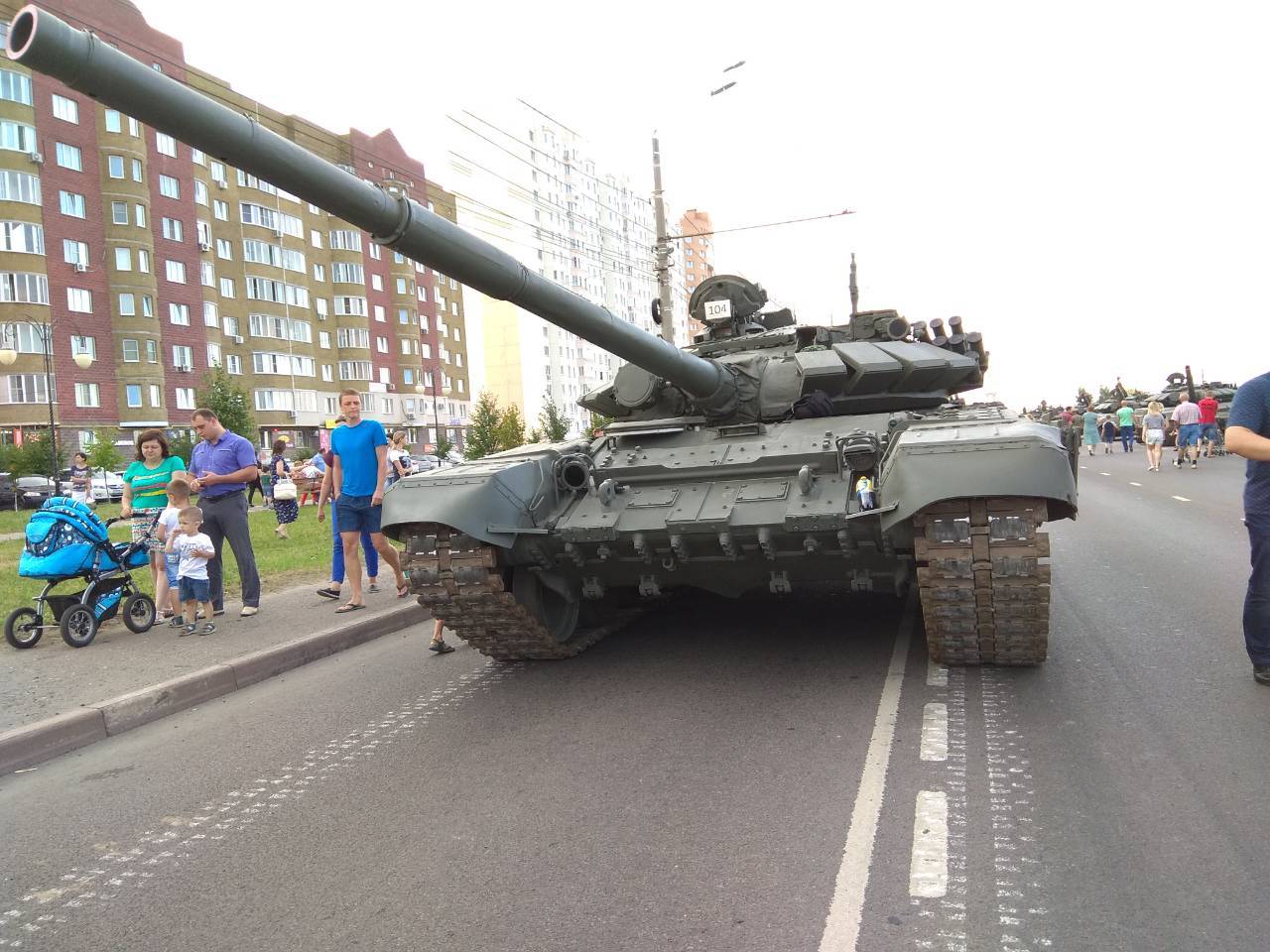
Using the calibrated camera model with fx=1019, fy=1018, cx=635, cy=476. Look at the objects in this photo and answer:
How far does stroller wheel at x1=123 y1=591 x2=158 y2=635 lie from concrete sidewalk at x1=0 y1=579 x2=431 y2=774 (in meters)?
0.08

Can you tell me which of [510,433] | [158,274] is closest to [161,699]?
[510,433]

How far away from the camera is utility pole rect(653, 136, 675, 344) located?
17750mm

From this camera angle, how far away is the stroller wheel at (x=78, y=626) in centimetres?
748

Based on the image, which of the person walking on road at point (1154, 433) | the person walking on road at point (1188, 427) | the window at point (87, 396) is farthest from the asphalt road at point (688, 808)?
the window at point (87, 396)

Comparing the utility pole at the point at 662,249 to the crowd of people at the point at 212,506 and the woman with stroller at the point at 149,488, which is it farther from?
the woman with stroller at the point at 149,488

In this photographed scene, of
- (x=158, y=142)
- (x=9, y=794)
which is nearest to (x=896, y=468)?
(x=9, y=794)

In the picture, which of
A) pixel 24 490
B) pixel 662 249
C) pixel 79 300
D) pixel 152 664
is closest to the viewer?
pixel 152 664

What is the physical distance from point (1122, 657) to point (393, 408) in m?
59.1

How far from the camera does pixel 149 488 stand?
8.39 meters

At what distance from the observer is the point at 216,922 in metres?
3.26

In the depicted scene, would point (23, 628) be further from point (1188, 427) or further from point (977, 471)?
point (1188, 427)

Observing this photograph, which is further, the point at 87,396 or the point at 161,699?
the point at 87,396

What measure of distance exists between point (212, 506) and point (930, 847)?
6.63 m

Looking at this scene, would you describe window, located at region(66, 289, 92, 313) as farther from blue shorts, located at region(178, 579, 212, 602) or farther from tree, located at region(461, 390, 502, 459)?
blue shorts, located at region(178, 579, 212, 602)
